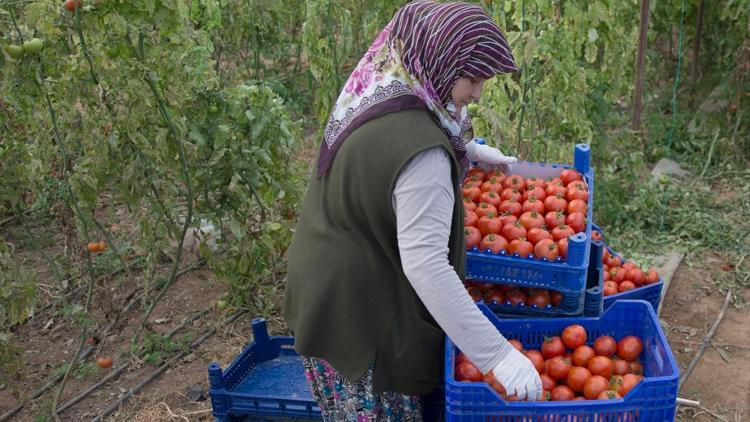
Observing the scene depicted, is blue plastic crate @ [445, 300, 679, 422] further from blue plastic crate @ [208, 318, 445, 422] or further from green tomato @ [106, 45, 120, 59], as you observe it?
green tomato @ [106, 45, 120, 59]

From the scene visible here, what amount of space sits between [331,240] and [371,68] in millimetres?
451

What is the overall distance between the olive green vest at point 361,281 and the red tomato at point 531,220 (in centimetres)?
46

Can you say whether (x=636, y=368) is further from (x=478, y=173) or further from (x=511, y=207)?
(x=478, y=173)

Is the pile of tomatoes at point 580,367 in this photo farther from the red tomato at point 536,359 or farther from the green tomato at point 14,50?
the green tomato at point 14,50

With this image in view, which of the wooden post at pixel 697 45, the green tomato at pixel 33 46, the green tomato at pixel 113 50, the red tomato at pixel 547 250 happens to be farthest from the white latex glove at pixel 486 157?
the wooden post at pixel 697 45

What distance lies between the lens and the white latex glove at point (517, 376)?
1.76 meters

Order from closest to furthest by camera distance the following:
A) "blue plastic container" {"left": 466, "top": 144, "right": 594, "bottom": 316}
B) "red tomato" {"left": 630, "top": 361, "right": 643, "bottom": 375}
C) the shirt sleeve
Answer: the shirt sleeve → "red tomato" {"left": 630, "top": 361, "right": 643, "bottom": 375} → "blue plastic container" {"left": 466, "top": 144, "right": 594, "bottom": 316}

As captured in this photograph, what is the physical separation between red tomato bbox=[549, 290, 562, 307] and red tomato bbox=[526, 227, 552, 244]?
0.65ft

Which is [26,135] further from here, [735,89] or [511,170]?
[735,89]

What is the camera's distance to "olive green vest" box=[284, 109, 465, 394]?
1726 mm

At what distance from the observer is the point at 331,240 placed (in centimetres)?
185

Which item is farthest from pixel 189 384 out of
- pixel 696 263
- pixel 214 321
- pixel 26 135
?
pixel 696 263

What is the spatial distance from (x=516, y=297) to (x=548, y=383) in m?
0.41

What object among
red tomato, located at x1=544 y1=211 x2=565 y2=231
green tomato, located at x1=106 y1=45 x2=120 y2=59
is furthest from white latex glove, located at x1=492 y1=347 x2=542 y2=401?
green tomato, located at x1=106 y1=45 x2=120 y2=59
